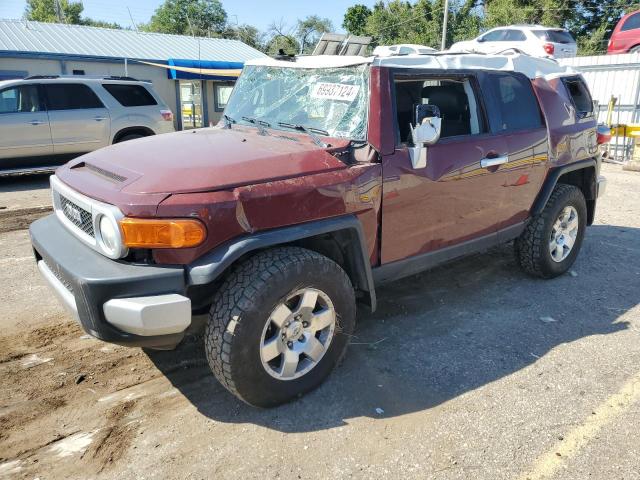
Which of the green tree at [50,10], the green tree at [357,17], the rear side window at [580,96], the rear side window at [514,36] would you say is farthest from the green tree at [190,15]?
the rear side window at [580,96]

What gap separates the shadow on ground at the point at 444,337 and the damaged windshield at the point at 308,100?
1.55 metres

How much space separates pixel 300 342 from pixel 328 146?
4.01 feet

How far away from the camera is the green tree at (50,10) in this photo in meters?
61.9

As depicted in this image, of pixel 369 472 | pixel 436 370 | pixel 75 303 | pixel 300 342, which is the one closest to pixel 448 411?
pixel 436 370

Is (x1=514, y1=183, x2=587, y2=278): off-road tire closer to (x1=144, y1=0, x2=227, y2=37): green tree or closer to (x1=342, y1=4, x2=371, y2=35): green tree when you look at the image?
(x1=342, y1=4, x2=371, y2=35): green tree

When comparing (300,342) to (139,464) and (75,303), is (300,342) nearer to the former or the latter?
(139,464)

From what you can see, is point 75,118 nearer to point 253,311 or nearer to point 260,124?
point 260,124

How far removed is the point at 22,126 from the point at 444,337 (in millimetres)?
8933

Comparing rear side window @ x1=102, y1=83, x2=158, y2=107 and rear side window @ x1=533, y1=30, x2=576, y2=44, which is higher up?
rear side window @ x1=533, y1=30, x2=576, y2=44

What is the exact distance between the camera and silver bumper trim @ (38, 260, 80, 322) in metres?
2.75

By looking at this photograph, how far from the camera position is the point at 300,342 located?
3.07 meters

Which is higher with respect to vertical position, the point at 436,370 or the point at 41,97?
the point at 41,97

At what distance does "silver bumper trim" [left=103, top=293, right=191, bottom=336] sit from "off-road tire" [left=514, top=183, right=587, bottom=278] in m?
3.43

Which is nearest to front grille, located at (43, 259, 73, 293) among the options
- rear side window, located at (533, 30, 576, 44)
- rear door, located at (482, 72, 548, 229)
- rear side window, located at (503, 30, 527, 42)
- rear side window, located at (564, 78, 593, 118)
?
rear door, located at (482, 72, 548, 229)
